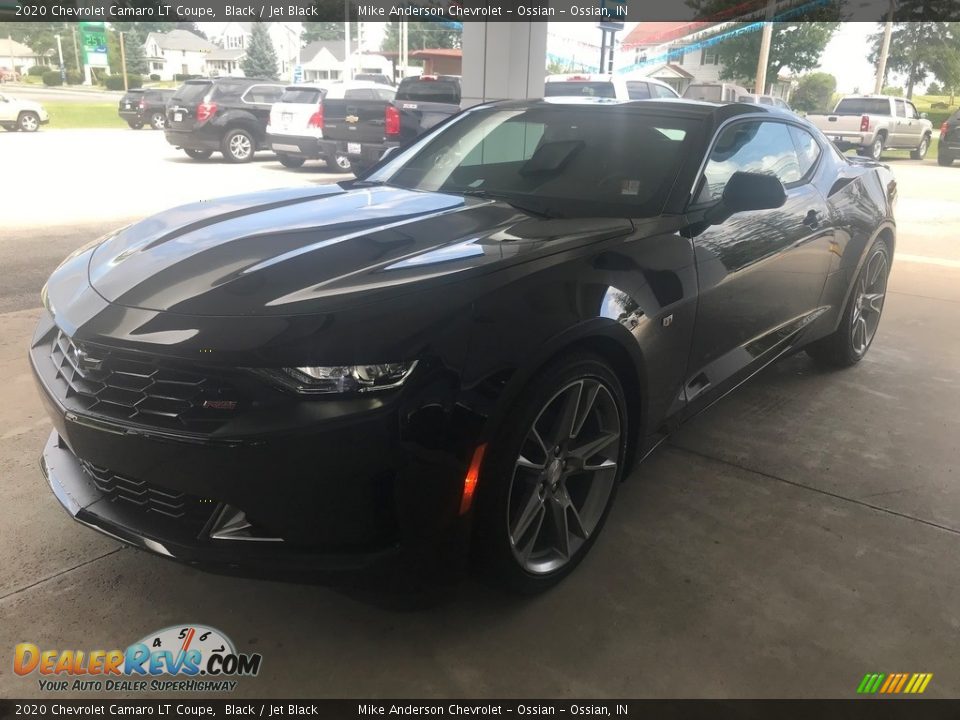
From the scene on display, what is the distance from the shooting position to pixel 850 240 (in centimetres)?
410

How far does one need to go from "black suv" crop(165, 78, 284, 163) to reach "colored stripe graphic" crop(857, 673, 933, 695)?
15.4 meters

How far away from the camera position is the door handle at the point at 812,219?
143 inches

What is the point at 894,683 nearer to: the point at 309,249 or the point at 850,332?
the point at 309,249

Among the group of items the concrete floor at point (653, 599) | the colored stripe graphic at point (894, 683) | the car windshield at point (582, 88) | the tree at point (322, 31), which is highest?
the tree at point (322, 31)

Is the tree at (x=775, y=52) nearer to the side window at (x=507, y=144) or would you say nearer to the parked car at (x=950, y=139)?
the parked car at (x=950, y=139)

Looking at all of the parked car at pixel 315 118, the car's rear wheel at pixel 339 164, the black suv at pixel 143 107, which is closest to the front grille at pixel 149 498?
the parked car at pixel 315 118

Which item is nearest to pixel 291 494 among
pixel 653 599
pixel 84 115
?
pixel 653 599

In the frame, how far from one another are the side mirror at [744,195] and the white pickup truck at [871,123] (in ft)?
60.0

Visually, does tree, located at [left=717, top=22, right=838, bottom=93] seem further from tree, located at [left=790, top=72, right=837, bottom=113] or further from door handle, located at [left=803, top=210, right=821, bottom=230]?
door handle, located at [left=803, top=210, right=821, bottom=230]

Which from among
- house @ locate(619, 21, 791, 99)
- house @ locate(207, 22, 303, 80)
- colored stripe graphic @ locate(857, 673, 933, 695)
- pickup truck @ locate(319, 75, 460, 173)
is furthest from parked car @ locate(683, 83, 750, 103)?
colored stripe graphic @ locate(857, 673, 933, 695)

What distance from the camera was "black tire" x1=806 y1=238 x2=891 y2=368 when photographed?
4.40 metres

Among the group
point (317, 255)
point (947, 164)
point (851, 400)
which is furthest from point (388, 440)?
point (947, 164)

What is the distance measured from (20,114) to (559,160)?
2401 centimetres

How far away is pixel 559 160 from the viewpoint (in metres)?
3.17
